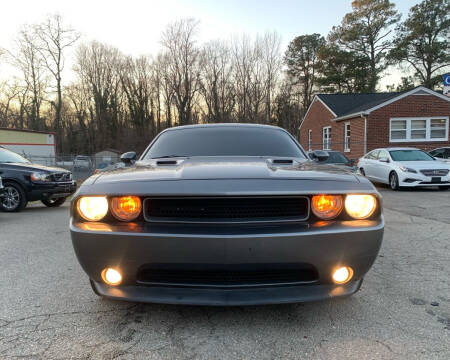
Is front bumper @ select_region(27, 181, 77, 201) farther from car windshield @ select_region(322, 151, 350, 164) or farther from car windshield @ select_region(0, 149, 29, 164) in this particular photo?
car windshield @ select_region(322, 151, 350, 164)

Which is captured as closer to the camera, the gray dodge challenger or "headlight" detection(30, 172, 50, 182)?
the gray dodge challenger

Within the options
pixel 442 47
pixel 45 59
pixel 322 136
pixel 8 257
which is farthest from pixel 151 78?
pixel 8 257

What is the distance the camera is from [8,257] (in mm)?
3674

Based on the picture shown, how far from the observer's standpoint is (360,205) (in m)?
1.94

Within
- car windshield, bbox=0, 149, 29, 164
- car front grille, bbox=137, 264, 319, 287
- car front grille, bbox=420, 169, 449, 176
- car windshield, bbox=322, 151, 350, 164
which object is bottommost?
car front grille, bbox=137, 264, 319, 287

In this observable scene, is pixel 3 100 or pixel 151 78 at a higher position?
pixel 151 78

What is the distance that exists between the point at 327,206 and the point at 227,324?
0.98 metres

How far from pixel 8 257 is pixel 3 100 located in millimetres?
40137

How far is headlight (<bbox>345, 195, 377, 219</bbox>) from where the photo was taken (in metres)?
1.91

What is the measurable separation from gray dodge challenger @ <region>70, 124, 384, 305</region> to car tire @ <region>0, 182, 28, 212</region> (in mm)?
6434

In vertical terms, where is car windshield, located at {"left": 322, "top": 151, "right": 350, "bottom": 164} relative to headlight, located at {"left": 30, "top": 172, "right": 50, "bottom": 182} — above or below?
above

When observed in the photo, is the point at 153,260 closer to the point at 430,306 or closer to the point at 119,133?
the point at 430,306

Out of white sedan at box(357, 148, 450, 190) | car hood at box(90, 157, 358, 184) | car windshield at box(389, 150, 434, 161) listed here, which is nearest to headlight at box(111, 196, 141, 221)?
car hood at box(90, 157, 358, 184)

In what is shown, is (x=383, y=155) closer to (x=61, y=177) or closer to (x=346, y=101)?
(x=61, y=177)
